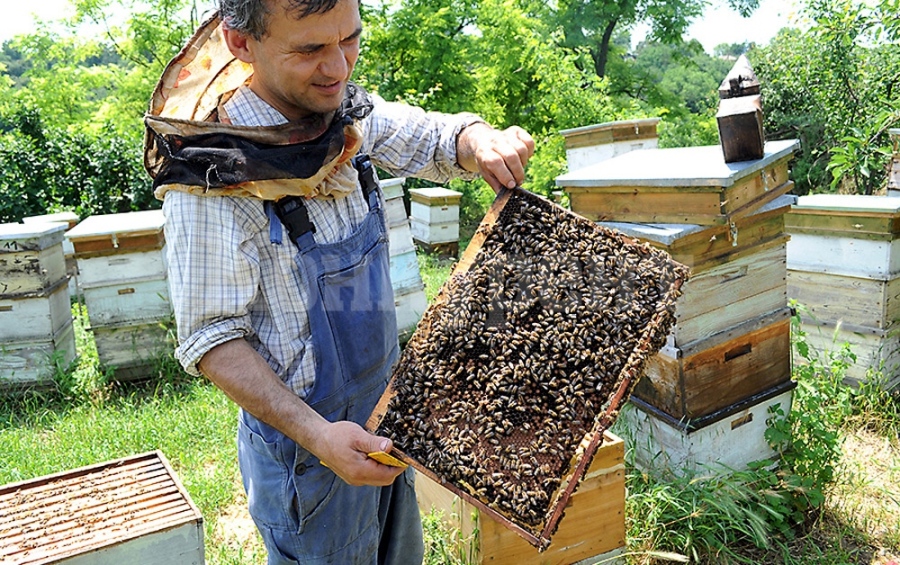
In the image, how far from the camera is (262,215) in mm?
1977

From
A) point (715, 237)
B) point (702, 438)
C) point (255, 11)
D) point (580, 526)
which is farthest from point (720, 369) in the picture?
point (255, 11)

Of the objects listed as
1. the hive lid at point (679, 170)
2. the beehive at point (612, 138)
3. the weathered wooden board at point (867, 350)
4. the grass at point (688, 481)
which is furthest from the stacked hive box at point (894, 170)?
the hive lid at point (679, 170)

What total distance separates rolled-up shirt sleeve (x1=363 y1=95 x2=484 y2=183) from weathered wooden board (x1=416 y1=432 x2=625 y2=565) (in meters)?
1.60

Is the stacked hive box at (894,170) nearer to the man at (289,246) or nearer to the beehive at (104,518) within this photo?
the man at (289,246)

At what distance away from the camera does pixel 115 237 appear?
586 centimetres

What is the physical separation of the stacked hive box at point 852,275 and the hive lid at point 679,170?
4.27 ft

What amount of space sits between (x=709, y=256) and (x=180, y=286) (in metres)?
2.73

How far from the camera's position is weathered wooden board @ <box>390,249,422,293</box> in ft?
21.0

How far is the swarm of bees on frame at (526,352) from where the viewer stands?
190 cm

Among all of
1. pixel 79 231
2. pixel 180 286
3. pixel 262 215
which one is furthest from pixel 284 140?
pixel 79 231

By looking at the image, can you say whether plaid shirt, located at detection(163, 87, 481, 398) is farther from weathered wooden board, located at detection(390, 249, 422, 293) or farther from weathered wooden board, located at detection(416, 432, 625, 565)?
weathered wooden board, located at detection(390, 249, 422, 293)

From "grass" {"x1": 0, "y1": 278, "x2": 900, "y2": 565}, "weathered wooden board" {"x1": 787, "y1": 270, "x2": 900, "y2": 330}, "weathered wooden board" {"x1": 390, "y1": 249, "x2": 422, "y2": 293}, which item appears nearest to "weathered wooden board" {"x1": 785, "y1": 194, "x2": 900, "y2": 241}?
"weathered wooden board" {"x1": 787, "y1": 270, "x2": 900, "y2": 330}

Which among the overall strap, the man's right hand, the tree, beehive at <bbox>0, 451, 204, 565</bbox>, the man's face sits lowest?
beehive at <bbox>0, 451, 204, 565</bbox>

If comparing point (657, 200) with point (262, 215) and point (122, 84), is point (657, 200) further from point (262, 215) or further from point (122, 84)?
point (122, 84)
